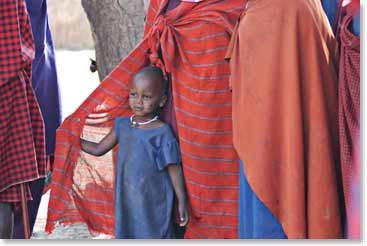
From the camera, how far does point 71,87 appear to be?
11.7 meters

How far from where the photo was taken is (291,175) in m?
3.59

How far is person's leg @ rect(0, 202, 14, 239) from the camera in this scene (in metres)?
4.06

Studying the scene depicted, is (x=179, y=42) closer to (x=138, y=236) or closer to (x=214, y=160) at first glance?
(x=214, y=160)

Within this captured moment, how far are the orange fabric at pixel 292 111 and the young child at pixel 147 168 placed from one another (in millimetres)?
556

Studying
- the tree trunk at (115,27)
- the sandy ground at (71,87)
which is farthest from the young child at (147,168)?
the tree trunk at (115,27)

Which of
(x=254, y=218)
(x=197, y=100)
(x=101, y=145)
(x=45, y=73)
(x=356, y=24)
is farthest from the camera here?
(x=45, y=73)

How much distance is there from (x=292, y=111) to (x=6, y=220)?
4.62ft

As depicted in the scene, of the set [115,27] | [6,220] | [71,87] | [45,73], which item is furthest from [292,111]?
[71,87]

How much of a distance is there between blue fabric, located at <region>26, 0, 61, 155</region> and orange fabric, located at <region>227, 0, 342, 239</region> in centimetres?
144

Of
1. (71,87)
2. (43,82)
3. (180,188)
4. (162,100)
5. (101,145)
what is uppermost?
(162,100)

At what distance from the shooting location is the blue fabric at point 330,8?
3836 mm

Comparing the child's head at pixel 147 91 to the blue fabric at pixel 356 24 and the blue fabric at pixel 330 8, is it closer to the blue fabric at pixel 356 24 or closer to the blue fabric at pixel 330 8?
the blue fabric at pixel 330 8

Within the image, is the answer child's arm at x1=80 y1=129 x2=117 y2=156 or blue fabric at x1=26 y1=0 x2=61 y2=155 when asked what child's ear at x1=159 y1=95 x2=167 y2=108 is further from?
blue fabric at x1=26 y1=0 x2=61 y2=155

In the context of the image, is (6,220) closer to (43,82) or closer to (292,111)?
(43,82)
